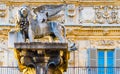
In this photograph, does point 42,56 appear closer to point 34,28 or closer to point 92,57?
point 34,28

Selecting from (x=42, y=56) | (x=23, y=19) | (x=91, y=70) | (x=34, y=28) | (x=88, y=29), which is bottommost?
Result: (x=91, y=70)

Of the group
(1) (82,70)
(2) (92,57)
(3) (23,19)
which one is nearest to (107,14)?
(2) (92,57)

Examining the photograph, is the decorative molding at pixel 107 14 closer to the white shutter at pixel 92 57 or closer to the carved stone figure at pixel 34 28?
the white shutter at pixel 92 57

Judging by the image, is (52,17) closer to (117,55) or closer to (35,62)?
(35,62)

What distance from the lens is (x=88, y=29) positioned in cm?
4447

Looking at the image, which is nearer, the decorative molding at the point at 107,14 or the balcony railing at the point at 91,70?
the balcony railing at the point at 91,70

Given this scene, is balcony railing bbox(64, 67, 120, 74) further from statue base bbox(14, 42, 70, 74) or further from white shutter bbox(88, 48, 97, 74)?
statue base bbox(14, 42, 70, 74)

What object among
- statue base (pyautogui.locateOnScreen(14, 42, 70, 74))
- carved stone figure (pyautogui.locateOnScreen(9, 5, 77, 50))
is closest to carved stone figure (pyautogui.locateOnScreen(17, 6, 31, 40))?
carved stone figure (pyautogui.locateOnScreen(9, 5, 77, 50))

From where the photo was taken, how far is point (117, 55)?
4462 centimetres

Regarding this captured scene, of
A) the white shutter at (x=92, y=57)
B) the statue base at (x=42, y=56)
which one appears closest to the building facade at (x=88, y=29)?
the white shutter at (x=92, y=57)

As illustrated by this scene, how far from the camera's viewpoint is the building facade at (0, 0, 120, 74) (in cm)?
4425

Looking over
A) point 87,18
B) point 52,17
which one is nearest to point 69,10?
point 87,18

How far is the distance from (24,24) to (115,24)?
1958 centimetres

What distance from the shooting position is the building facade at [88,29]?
4425 cm
